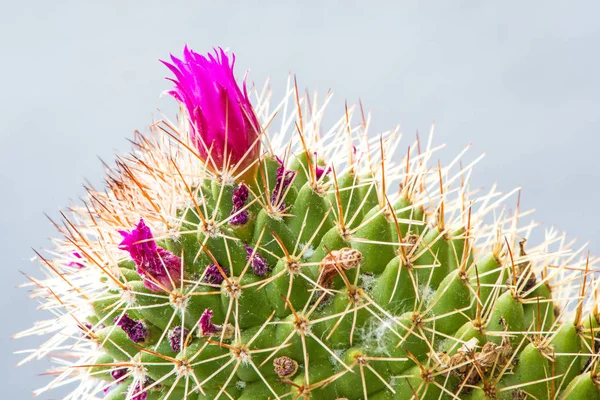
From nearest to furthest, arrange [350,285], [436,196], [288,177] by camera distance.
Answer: [350,285]
[288,177]
[436,196]

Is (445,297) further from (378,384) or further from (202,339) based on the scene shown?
(202,339)

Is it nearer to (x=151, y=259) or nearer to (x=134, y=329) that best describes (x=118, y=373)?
(x=134, y=329)

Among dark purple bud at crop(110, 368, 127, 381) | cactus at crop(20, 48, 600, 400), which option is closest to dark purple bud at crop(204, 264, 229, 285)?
cactus at crop(20, 48, 600, 400)

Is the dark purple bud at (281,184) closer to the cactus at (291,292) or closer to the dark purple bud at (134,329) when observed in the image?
the cactus at (291,292)

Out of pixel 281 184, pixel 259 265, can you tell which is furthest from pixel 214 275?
pixel 281 184

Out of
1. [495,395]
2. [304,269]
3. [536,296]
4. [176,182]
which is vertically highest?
[176,182]

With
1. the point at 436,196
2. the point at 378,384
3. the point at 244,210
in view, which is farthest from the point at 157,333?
the point at 436,196
